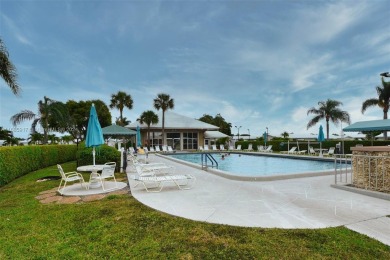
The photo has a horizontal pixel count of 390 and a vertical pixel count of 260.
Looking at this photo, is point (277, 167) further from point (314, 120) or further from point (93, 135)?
point (314, 120)

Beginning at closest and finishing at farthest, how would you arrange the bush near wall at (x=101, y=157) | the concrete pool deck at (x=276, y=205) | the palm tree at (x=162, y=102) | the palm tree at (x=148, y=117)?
the concrete pool deck at (x=276, y=205)
the bush near wall at (x=101, y=157)
the palm tree at (x=148, y=117)
the palm tree at (x=162, y=102)

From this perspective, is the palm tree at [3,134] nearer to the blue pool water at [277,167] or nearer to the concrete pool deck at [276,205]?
the blue pool water at [277,167]

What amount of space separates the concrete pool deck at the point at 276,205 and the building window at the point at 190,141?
96.4 ft

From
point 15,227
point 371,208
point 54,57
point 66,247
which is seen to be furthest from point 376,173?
point 54,57

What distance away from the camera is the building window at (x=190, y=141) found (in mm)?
37562

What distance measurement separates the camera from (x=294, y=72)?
21.4m

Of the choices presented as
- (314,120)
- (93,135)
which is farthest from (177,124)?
(93,135)

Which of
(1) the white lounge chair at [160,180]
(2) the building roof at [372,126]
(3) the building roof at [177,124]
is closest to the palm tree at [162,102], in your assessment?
(3) the building roof at [177,124]

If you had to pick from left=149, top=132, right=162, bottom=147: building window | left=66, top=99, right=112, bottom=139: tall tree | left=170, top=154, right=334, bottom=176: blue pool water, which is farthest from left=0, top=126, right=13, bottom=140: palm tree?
left=170, top=154, right=334, bottom=176: blue pool water

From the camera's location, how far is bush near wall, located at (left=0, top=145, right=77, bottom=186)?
33.5 feet

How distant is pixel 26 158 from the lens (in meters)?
13.0

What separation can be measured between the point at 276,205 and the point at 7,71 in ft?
38.0

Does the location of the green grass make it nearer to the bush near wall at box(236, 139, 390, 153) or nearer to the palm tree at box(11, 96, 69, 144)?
the palm tree at box(11, 96, 69, 144)

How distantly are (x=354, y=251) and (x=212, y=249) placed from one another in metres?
1.93
